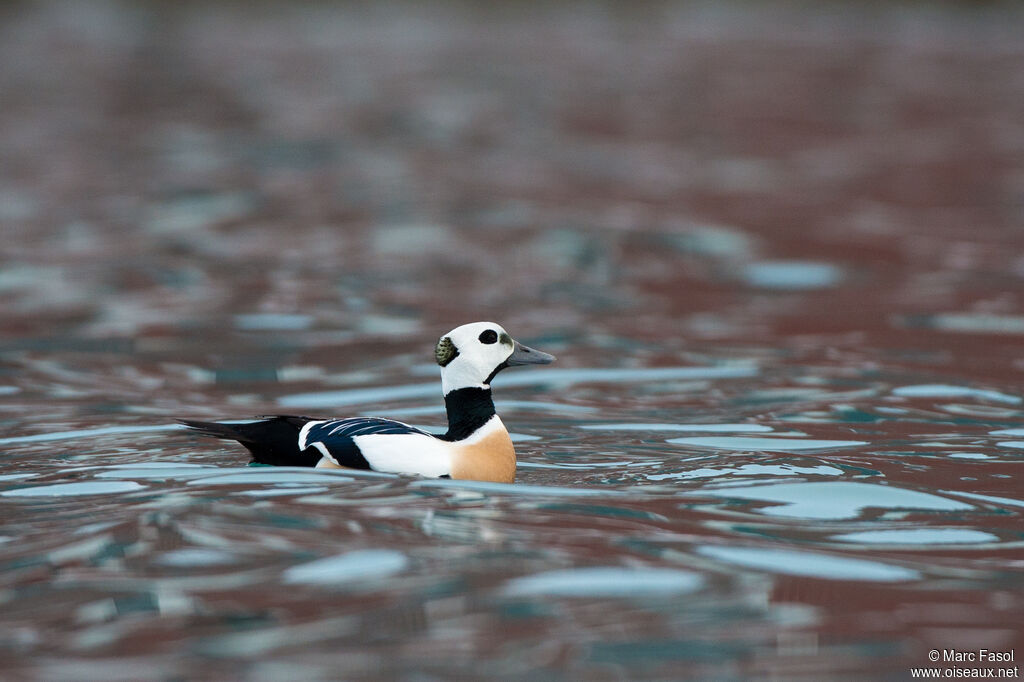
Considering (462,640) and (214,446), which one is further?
(214,446)

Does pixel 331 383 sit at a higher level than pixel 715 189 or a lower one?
lower

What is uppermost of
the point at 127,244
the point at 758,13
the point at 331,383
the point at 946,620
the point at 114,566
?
the point at 758,13

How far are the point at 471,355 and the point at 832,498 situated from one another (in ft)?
5.80

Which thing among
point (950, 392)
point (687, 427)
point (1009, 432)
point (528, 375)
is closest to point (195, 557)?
point (687, 427)

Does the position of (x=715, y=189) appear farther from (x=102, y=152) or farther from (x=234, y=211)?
(x=102, y=152)

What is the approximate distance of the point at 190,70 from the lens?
35.0 m

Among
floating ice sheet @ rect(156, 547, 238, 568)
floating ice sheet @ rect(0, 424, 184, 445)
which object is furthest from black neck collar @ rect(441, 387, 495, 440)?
floating ice sheet @ rect(0, 424, 184, 445)

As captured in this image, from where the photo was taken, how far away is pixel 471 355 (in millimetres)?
7160

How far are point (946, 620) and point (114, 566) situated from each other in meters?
3.00

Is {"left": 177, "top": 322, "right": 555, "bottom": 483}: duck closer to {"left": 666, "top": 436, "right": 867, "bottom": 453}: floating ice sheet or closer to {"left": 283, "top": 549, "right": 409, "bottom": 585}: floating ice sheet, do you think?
{"left": 283, "top": 549, "right": 409, "bottom": 585}: floating ice sheet

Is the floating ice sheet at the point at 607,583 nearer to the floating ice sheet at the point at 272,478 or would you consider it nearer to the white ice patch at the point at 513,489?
the white ice patch at the point at 513,489

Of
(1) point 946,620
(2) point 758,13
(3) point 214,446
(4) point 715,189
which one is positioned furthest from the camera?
(2) point 758,13

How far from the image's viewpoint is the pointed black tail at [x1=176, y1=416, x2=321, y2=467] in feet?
23.2

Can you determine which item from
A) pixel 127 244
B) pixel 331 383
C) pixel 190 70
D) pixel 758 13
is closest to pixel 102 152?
pixel 127 244
